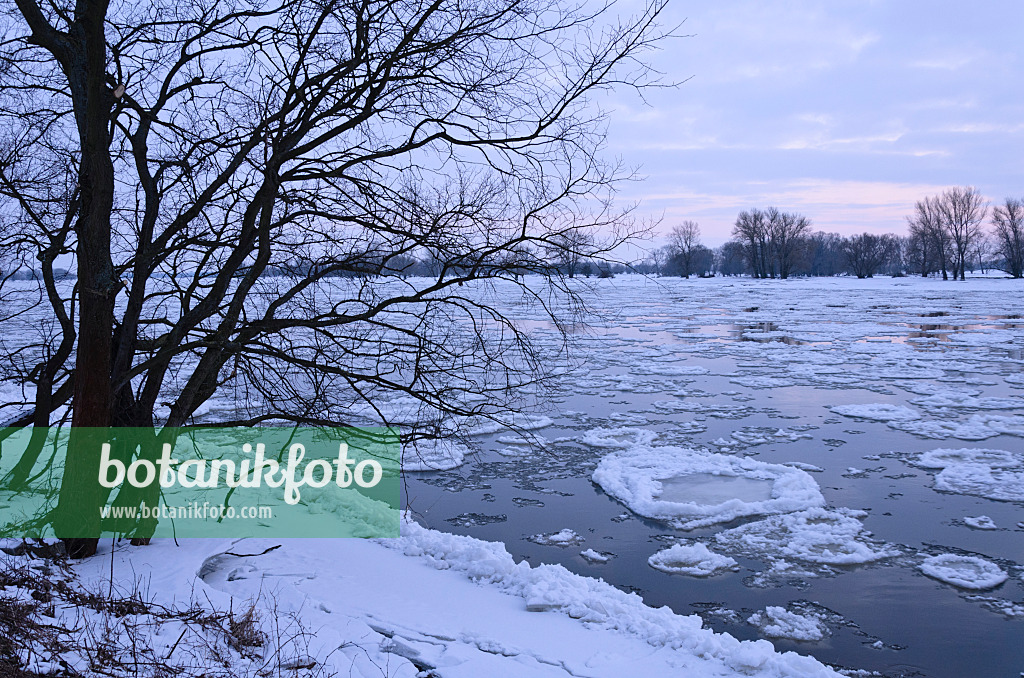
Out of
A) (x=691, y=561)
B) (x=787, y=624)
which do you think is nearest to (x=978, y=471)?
(x=691, y=561)

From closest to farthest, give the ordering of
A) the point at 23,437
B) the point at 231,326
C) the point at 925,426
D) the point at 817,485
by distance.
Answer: the point at 231,326 → the point at 817,485 → the point at 23,437 → the point at 925,426

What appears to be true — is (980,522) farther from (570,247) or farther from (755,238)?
(755,238)

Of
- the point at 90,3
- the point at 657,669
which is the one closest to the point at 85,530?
the point at 90,3

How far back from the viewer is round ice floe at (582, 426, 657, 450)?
38.4ft

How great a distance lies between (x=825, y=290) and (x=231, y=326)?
215 ft

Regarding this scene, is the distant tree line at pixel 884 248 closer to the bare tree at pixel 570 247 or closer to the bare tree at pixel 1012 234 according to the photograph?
the bare tree at pixel 1012 234

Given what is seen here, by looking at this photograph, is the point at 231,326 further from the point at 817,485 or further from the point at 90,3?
the point at 817,485

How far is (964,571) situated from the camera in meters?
7.04

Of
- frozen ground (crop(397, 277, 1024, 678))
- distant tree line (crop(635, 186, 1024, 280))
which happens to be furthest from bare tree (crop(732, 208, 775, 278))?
frozen ground (crop(397, 277, 1024, 678))

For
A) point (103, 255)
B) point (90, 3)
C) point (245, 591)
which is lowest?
point (245, 591)

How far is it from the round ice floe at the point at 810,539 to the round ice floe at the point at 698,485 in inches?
11.8

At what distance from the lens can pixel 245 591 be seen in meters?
6.03

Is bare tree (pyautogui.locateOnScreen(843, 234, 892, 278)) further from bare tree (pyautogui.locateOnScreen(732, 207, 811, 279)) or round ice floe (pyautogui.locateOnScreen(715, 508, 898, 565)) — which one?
round ice floe (pyautogui.locateOnScreen(715, 508, 898, 565))

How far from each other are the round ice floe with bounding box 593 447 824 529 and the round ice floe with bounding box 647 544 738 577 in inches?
34.9
